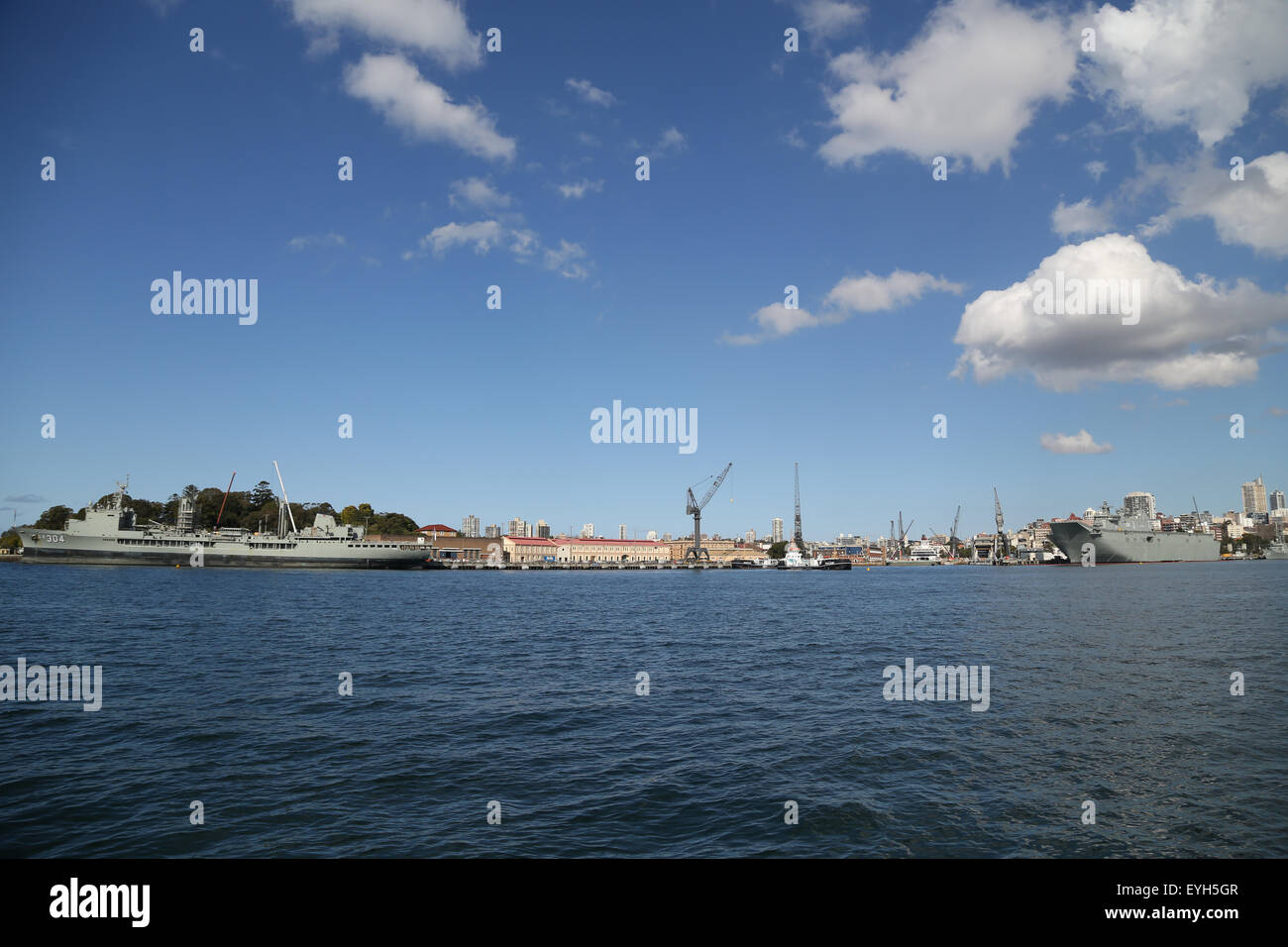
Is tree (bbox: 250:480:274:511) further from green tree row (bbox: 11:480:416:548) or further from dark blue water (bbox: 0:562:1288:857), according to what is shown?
dark blue water (bbox: 0:562:1288:857)

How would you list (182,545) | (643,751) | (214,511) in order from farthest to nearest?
(214,511)
(182,545)
(643,751)

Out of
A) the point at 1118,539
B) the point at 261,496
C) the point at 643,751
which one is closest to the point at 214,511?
the point at 261,496

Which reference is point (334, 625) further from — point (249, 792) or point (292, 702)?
point (249, 792)

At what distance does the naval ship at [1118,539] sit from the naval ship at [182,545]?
567ft

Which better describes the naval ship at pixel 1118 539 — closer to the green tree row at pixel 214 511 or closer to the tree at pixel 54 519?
the green tree row at pixel 214 511

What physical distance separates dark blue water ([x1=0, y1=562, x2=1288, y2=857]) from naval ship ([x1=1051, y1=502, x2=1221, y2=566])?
530 ft

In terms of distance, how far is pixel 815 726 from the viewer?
63.7ft

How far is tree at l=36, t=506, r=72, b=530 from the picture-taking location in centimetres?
17562

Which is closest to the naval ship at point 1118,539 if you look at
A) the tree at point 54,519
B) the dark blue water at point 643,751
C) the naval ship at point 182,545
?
the dark blue water at point 643,751

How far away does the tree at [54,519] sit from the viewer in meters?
176

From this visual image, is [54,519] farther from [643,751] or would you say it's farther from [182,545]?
[643,751]

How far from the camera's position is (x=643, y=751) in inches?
669

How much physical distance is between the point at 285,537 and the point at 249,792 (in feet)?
489

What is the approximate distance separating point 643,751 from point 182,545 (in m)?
155
